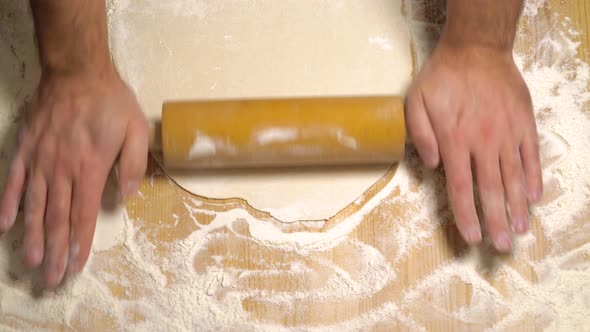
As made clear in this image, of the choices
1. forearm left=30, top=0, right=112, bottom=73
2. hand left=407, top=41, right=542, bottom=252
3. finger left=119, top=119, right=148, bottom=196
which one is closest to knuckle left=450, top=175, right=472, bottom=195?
hand left=407, top=41, right=542, bottom=252

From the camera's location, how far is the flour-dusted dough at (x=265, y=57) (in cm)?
115

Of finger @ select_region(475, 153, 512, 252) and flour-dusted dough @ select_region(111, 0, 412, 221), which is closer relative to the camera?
finger @ select_region(475, 153, 512, 252)

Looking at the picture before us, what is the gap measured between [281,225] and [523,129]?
0.54 m

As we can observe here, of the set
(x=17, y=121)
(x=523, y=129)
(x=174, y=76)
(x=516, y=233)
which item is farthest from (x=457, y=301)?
(x=17, y=121)

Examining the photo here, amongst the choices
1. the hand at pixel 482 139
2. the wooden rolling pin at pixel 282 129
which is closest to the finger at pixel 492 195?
the hand at pixel 482 139

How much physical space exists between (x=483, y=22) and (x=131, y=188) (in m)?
0.79

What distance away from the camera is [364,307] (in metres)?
1.10

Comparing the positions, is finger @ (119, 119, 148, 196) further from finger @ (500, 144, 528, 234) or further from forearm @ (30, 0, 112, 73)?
finger @ (500, 144, 528, 234)

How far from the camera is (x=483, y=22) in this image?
3.45ft

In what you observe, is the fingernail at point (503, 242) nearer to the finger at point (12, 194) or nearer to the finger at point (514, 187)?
the finger at point (514, 187)

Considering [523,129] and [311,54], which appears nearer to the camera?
[523,129]

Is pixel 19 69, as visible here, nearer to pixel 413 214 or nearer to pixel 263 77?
pixel 263 77

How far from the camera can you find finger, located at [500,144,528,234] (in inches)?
41.4

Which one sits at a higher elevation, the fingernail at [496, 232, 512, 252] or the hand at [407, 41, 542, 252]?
the hand at [407, 41, 542, 252]
